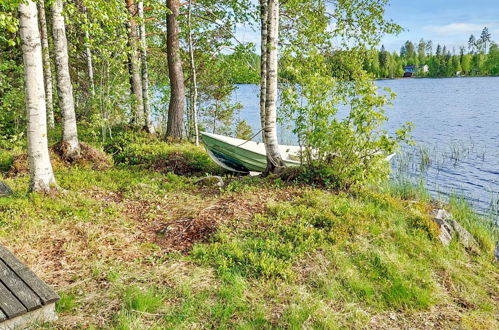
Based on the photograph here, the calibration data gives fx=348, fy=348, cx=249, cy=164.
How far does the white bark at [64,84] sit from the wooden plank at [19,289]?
5.88m

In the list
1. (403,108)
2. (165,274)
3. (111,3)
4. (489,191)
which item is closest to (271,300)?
(165,274)

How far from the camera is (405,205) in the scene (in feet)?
23.1

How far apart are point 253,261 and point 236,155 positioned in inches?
204

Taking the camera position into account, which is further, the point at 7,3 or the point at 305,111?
the point at 305,111

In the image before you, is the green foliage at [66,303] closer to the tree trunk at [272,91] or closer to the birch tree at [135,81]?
the tree trunk at [272,91]

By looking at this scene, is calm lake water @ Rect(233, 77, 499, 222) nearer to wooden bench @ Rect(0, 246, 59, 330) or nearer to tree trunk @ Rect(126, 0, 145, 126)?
tree trunk @ Rect(126, 0, 145, 126)

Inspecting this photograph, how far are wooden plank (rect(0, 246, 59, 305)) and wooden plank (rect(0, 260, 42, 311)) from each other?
3 centimetres

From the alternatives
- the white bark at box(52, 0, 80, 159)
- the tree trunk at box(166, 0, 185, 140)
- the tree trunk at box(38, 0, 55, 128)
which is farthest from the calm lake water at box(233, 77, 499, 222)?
the tree trunk at box(38, 0, 55, 128)

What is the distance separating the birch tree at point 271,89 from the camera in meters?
7.30

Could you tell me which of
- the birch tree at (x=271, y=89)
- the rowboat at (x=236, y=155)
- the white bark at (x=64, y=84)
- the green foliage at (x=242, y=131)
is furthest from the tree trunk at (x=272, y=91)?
the green foliage at (x=242, y=131)

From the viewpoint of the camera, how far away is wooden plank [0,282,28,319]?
9.79 ft

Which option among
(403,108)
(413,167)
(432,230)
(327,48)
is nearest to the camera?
(432,230)

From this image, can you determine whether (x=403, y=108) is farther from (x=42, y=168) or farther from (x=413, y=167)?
(x=42, y=168)

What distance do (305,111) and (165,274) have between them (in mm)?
4448
